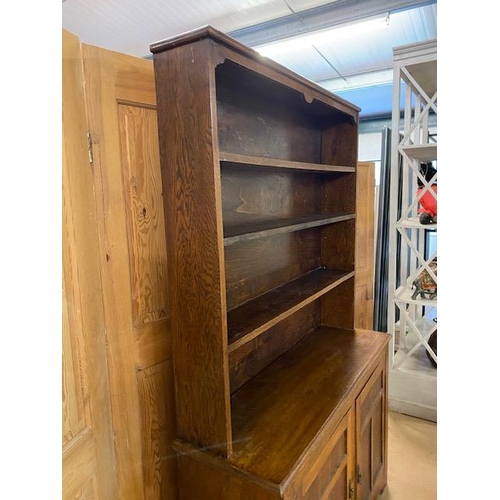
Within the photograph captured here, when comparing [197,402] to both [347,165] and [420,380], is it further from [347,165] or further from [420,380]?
[420,380]

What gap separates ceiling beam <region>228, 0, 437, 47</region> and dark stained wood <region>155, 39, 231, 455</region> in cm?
194

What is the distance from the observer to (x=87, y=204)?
1084 millimetres

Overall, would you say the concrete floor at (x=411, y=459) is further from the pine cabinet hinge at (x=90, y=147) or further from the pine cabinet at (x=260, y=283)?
the pine cabinet hinge at (x=90, y=147)

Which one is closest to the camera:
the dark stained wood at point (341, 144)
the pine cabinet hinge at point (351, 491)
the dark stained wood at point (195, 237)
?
the dark stained wood at point (195, 237)

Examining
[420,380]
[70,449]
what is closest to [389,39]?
[420,380]

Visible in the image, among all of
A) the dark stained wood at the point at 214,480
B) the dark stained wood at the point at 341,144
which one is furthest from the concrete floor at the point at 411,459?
the dark stained wood at the point at 341,144

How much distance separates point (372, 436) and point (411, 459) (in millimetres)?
768

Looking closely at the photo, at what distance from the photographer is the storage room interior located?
100 cm

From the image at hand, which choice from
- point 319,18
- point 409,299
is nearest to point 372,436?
point 409,299

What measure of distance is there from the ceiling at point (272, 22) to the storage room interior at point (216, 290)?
1.08 meters

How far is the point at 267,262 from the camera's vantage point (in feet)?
5.31

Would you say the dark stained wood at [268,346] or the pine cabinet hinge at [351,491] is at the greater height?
the dark stained wood at [268,346]

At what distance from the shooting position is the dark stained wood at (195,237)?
970mm

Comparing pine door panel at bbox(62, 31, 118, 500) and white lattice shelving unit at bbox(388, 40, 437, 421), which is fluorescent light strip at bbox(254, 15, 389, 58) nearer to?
white lattice shelving unit at bbox(388, 40, 437, 421)
